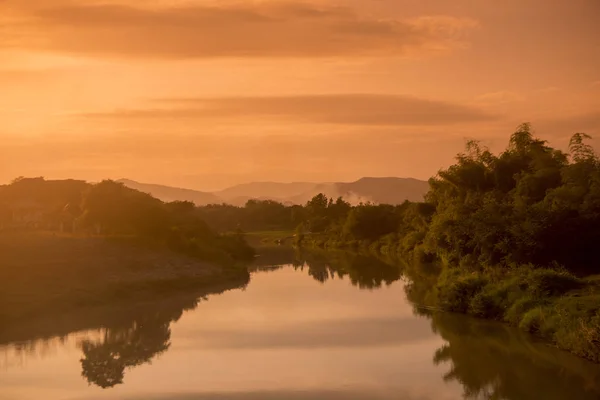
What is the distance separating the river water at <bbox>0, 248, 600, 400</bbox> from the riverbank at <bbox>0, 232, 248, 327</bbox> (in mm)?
2295

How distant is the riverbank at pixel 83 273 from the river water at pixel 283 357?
7.53 ft

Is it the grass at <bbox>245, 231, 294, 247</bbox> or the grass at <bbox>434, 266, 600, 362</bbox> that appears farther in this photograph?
the grass at <bbox>245, 231, 294, 247</bbox>

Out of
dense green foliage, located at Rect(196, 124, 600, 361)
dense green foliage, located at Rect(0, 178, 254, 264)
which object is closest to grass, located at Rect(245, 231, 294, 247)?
dense green foliage, located at Rect(0, 178, 254, 264)

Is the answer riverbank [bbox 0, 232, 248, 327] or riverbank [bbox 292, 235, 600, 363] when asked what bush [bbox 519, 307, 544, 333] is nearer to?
riverbank [bbox 292, 235, 600, 363]

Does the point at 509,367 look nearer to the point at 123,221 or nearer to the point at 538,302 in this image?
the point at 538,302

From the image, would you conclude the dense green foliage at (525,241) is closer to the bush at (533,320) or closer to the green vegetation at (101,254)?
the bush at (533,320)

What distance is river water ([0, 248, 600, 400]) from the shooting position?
71.9 feet

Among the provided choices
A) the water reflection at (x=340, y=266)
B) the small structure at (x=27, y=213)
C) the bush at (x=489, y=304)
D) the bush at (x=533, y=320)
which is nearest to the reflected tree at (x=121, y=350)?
the bush at (x=489, y=304)

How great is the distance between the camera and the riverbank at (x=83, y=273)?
37281 millimetres

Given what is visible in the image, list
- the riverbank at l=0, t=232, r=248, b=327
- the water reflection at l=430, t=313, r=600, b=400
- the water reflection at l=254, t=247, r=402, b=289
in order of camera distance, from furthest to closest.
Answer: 1. the water reflection at l=254, t=247, r=402, b=289
2. the riverbank at l=0, t=232, r=248, b=327
3. the water reflection at l=430, t=313, r=600, b=400

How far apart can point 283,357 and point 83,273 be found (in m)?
19.8

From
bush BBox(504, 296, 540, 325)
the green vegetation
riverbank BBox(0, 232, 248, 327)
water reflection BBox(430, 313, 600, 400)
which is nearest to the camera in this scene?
water reflection BBox(430, 313, 600, 400)

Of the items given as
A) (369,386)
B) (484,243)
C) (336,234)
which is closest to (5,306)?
(369,386)

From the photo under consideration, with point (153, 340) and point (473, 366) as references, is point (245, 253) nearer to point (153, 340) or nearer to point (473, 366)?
point (153, 340)
